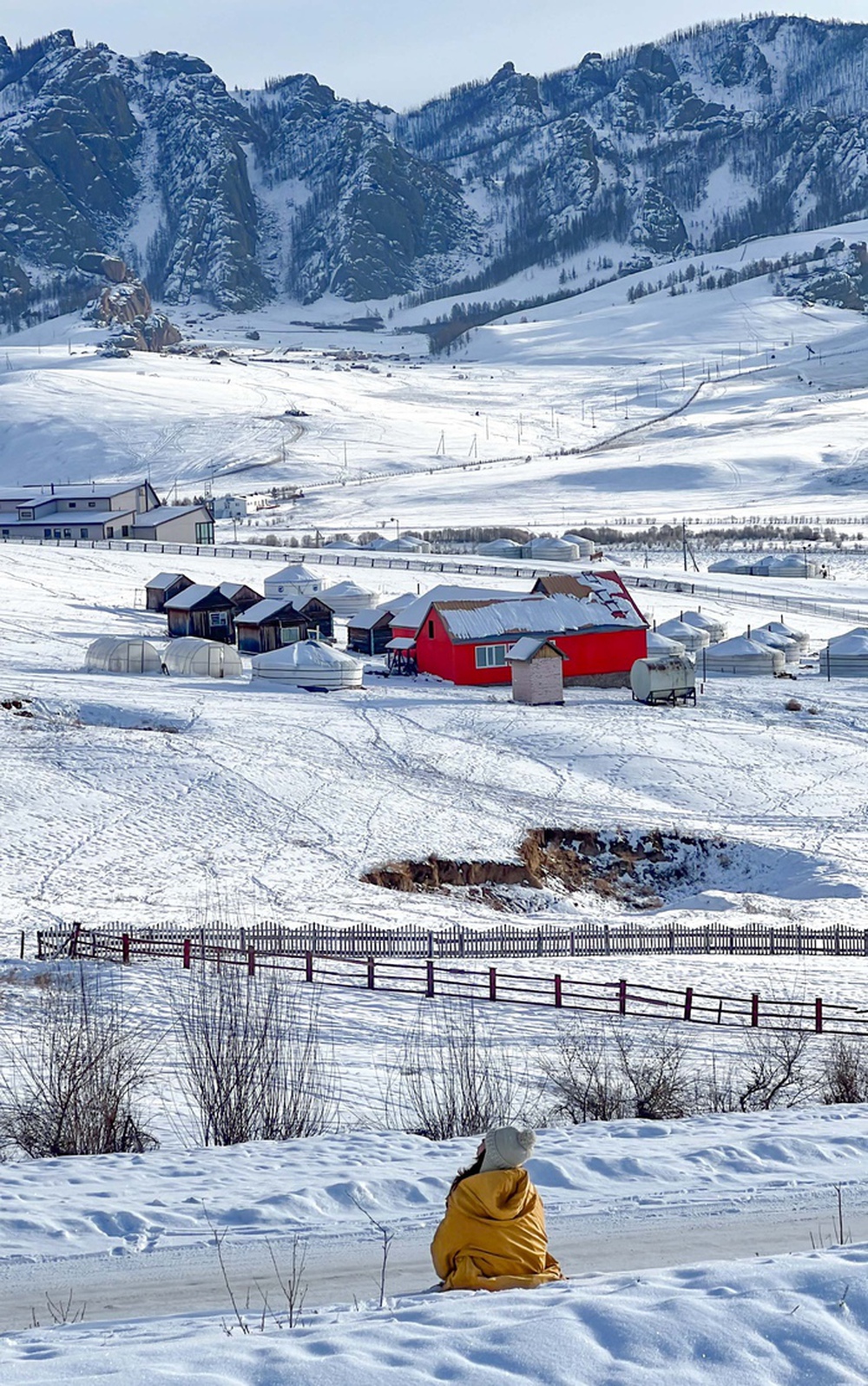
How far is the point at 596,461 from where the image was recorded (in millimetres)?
146125

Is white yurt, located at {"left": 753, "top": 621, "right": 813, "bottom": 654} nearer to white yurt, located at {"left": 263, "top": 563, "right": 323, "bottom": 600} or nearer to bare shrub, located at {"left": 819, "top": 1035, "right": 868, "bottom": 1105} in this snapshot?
white yurt, located at {"left": 263, "top": 563, "right": 323, "bottom": 600}

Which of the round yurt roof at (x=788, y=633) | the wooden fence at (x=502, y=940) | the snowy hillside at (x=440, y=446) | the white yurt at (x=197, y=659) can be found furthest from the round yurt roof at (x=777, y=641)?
the snowy hillside at (x=440, y=446)

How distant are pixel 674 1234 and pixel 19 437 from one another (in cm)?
15770

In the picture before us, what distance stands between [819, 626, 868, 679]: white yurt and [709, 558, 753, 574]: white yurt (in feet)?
95.9

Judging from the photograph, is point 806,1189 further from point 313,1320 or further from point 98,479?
point 98,479

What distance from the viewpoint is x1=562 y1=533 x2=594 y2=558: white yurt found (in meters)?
91.2

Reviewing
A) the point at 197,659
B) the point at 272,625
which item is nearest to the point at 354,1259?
the point at 197,659

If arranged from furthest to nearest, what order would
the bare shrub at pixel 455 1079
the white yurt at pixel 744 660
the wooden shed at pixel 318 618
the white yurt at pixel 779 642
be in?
the white yurt at pixel 779 642 → the wooden shed at pixel 318 618 → the white yurt at pixel 744 660 → the bare shrub at pixel 455 1079

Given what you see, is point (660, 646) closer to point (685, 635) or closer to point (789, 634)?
point (685, 635)

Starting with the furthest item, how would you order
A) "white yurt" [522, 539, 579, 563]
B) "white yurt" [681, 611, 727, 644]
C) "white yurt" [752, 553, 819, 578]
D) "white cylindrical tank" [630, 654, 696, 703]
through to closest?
Result: "white yurt" [522, 539, 579, 563]
"white yurt" [752, 553, 819, 578]
"white yurt" [681, 611, 727, 644]
"white cylindrical tank" [630, 654, 696, 703]

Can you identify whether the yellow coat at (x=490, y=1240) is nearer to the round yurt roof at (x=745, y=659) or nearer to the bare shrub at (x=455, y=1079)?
the bare shrub at (x=455, y=1079)

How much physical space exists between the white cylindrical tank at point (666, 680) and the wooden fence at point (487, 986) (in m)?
26.2

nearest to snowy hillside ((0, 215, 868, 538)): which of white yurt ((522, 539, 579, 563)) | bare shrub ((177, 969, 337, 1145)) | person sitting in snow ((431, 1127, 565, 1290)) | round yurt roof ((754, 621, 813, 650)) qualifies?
white yurt ((522, 539, 579, 563))

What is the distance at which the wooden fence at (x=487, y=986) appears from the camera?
21.6 meters
